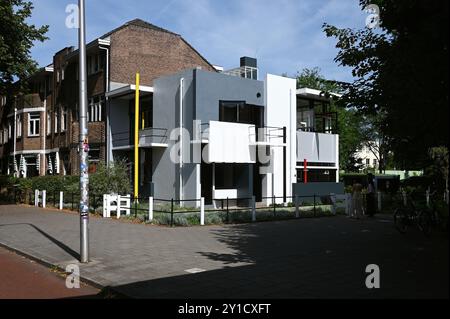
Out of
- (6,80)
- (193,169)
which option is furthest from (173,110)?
(6,80)

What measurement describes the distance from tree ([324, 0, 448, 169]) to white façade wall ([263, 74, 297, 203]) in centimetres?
1534

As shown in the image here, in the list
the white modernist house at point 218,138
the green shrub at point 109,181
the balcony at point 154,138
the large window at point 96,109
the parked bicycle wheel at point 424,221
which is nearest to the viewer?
the parked bicycle wheel at point 424,221

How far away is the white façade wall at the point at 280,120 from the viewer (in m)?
25.5

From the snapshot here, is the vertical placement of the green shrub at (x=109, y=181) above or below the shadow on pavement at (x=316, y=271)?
above

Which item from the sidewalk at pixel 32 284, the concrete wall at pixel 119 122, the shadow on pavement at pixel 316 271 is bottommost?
the sidewalk at pixel 32 284

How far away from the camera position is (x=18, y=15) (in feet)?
80.3

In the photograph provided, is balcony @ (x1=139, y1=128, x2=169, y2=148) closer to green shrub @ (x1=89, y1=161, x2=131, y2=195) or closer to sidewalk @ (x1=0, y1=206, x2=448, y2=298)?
green shrub @ (x1=89, y1=161, x2=131, y2=195)

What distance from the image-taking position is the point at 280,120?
26.1 m

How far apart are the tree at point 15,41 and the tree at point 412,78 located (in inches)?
785

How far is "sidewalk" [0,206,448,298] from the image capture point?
650 centimetres

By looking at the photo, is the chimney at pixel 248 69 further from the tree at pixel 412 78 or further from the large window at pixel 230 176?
the tree at pixel 412 78

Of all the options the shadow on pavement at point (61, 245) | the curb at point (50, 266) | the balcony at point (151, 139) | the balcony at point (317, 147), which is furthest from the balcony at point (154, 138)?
the curb at point (50, 266)

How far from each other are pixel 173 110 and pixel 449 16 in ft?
64.9

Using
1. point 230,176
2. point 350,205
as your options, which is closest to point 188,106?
point 230,176
